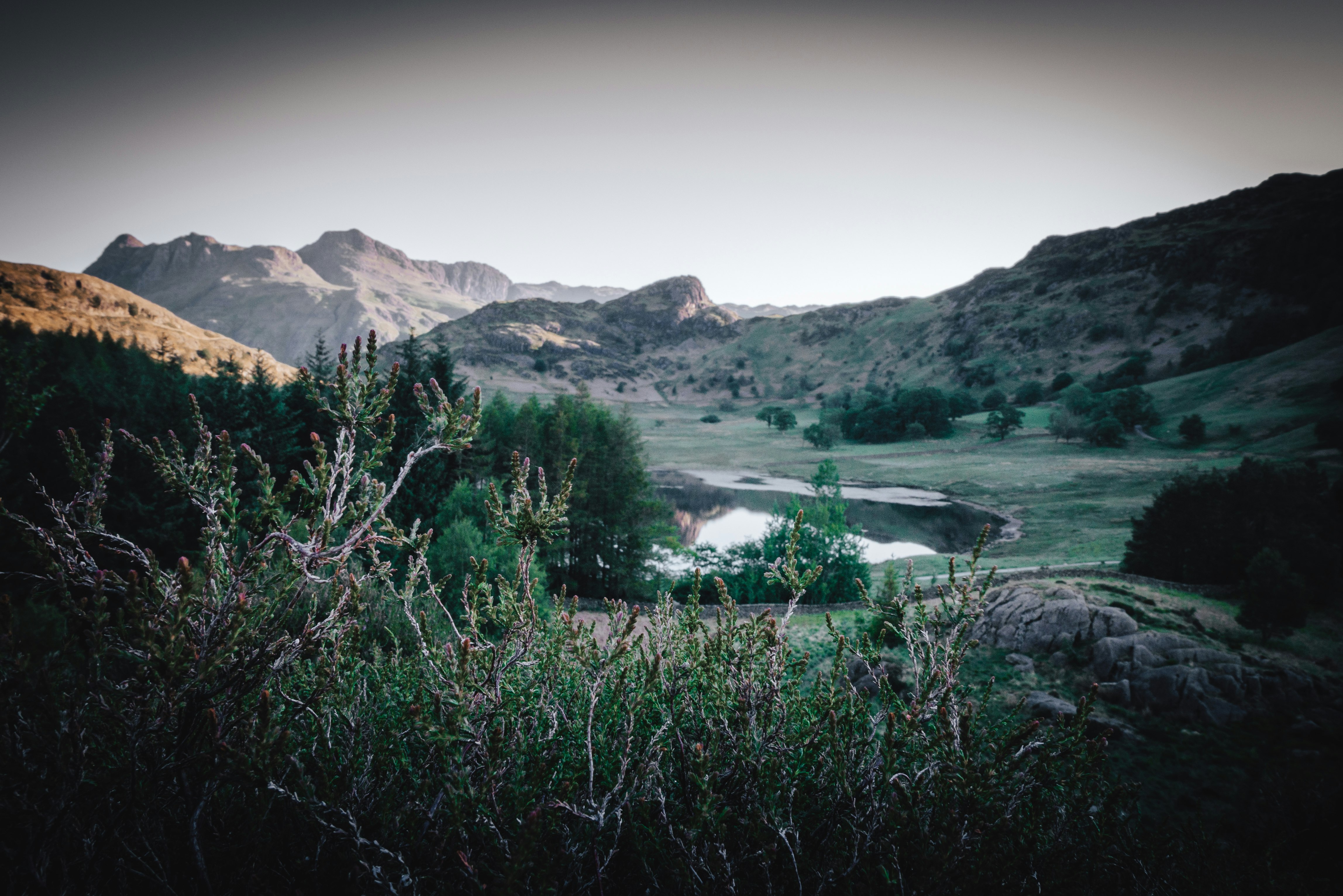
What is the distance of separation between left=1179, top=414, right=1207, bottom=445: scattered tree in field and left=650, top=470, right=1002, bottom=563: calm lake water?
939 inches

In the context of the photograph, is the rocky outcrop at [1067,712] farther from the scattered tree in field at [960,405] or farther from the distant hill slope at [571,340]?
the distant hill slope at [571,340]

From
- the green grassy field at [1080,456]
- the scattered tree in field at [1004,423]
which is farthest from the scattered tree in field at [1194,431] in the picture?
the scattered tree in field at [1004,423]

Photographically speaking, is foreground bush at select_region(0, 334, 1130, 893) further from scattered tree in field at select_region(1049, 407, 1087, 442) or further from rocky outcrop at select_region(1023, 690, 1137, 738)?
scattered tree in field at select_region(1049, 407, 1087, 442)

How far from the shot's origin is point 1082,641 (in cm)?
1315

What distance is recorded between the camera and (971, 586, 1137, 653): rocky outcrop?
13125 millimetres

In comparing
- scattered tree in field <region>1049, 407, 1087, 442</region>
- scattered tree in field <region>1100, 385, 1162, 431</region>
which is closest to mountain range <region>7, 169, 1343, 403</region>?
scattered tree in field <region>1100, 385, 1162, 431</region>

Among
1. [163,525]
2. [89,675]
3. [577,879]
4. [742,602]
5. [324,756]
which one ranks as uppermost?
[89,675]

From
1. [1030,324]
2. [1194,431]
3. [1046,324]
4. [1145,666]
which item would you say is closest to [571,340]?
[1030,324]

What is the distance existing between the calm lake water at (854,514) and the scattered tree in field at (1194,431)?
78.2 feet

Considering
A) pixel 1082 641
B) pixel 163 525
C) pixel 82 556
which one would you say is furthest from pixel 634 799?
pixel 163 525

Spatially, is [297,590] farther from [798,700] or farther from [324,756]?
[798,700]

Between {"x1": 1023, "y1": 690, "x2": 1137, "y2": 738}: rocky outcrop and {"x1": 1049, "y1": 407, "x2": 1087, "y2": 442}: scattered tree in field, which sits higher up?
{"x1": 1049, "y1": 407, "x2": 1087, "y2": 442}: scattered tree in field

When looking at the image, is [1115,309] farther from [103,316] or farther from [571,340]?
[103,316]

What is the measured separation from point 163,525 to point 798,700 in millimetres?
25399
